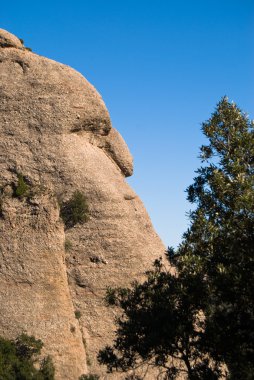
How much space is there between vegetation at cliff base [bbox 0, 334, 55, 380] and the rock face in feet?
2.01

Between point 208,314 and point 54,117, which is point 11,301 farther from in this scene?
point 208,314

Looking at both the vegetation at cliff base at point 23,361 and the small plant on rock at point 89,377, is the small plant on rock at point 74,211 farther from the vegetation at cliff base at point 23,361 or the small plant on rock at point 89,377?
the small plant on rock at point 89,377

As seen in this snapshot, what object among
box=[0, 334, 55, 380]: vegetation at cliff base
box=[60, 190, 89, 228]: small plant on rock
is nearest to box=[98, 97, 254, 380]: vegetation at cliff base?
box=[0, 334, 55, 380]: vegetation at cliff base

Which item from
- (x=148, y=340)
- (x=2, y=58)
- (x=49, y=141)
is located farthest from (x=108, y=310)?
(x=2, y=58)

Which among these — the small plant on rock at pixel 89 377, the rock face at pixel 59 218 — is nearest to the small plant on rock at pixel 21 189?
the rock face at pixel 59 218

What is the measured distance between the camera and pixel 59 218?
97.2ft

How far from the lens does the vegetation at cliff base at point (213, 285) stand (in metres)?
12.6

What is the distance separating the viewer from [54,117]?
33.3 m

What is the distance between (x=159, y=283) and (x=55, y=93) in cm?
2176

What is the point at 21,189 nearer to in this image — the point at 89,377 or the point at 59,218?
the point at 59,218

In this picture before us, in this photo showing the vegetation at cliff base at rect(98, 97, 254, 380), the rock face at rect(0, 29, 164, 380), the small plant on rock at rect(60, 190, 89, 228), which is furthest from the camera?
the small plant on rock at rect(60, 190, 89, 228)

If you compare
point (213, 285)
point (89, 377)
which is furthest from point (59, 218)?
point (213, 285)

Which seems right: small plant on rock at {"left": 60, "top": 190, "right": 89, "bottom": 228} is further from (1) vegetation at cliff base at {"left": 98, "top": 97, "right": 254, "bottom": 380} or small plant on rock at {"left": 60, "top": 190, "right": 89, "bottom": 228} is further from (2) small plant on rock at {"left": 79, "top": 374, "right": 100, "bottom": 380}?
(1) vegetation at cliff base at {"left": 98, "top": 97, "right": 254, "bottom": 380}

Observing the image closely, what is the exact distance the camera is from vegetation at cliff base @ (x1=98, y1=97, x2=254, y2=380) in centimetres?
1256
